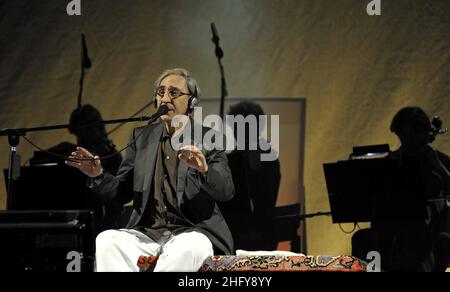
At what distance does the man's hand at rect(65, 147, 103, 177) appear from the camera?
4445 millimetres

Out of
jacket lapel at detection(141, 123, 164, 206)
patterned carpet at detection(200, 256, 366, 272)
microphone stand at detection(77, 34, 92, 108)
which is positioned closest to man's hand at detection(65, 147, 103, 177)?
jacket lapel at detection(141, 123, 164, 206)

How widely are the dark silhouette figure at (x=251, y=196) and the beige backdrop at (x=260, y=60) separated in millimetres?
285

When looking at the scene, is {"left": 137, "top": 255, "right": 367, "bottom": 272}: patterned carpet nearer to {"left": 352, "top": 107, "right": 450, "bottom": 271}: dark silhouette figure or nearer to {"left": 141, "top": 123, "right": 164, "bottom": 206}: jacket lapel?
{"left": 141, "top": 123, "right": 164, "bottom": 206}: jacket lapel

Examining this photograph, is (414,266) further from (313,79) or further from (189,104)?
(189,104)

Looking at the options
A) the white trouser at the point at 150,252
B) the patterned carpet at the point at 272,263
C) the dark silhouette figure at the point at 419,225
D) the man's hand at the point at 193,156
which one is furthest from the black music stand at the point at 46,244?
the dark silhouette figure at the point at 419,225

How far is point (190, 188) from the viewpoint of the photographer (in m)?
4.64

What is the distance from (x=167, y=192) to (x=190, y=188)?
20 centimetres

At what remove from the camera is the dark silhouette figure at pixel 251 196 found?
591cm

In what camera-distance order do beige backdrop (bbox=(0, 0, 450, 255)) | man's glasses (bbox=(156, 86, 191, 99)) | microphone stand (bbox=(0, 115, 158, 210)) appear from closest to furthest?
microphone stand (bbox=(0, 115, 158, 210)) < man's glasses (bbox=(156, 86, 191, 99)) < beige backdrop (bbox=(0, 0, 450, 255))

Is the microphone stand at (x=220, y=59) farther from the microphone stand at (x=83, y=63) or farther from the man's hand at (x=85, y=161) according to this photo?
the man's hand at (x=85, y=161)

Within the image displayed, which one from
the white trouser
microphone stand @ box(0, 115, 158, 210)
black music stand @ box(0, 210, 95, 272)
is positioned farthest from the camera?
microphone stand @ box(0, 115, 158, 210)

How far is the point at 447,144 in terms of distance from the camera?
19.3 feet

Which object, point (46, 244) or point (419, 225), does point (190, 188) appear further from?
point (419, 225)

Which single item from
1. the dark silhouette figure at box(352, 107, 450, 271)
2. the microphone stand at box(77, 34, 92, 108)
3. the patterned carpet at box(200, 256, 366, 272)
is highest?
the microphone stand at box(77, 34, 92, 108)
